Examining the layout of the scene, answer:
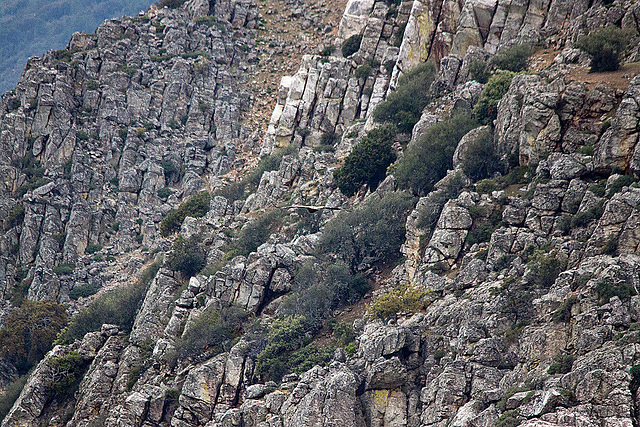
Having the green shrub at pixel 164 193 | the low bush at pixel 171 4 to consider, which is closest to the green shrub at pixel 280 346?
the green shrub at pixel 164 193

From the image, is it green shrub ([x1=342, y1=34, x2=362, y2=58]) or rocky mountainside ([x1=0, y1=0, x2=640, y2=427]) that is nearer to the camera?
rocky mountainside ([x1=0, y1=0, x2=640, y2=427])

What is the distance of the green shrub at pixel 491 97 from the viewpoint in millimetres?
60438

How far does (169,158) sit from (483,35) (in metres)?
45.1

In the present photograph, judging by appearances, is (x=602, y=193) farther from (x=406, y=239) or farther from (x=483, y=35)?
(x=483, y=35)

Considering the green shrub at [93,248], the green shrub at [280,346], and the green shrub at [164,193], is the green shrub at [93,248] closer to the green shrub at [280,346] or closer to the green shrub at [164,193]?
the green shrub at [164,193]

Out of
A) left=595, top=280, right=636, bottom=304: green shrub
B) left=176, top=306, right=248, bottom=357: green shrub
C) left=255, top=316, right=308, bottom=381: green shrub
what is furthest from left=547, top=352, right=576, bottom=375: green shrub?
left=176, top=306, right=248, bottom=357: green shrub

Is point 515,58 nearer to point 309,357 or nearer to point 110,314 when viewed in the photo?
point 309,357

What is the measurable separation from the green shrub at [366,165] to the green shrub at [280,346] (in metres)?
18.4

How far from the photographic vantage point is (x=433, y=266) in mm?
50125

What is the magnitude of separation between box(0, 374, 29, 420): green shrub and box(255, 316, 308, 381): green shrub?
28.7 m

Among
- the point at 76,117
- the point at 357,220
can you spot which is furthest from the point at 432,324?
the point at 76,117

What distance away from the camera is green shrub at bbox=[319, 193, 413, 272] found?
194ft

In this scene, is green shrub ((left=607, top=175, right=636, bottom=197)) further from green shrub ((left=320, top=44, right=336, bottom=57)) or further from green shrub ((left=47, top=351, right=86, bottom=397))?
green shrub ((left=320, top=44, right=336, bottom=57))

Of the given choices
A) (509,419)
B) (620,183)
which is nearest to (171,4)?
(620,183)
